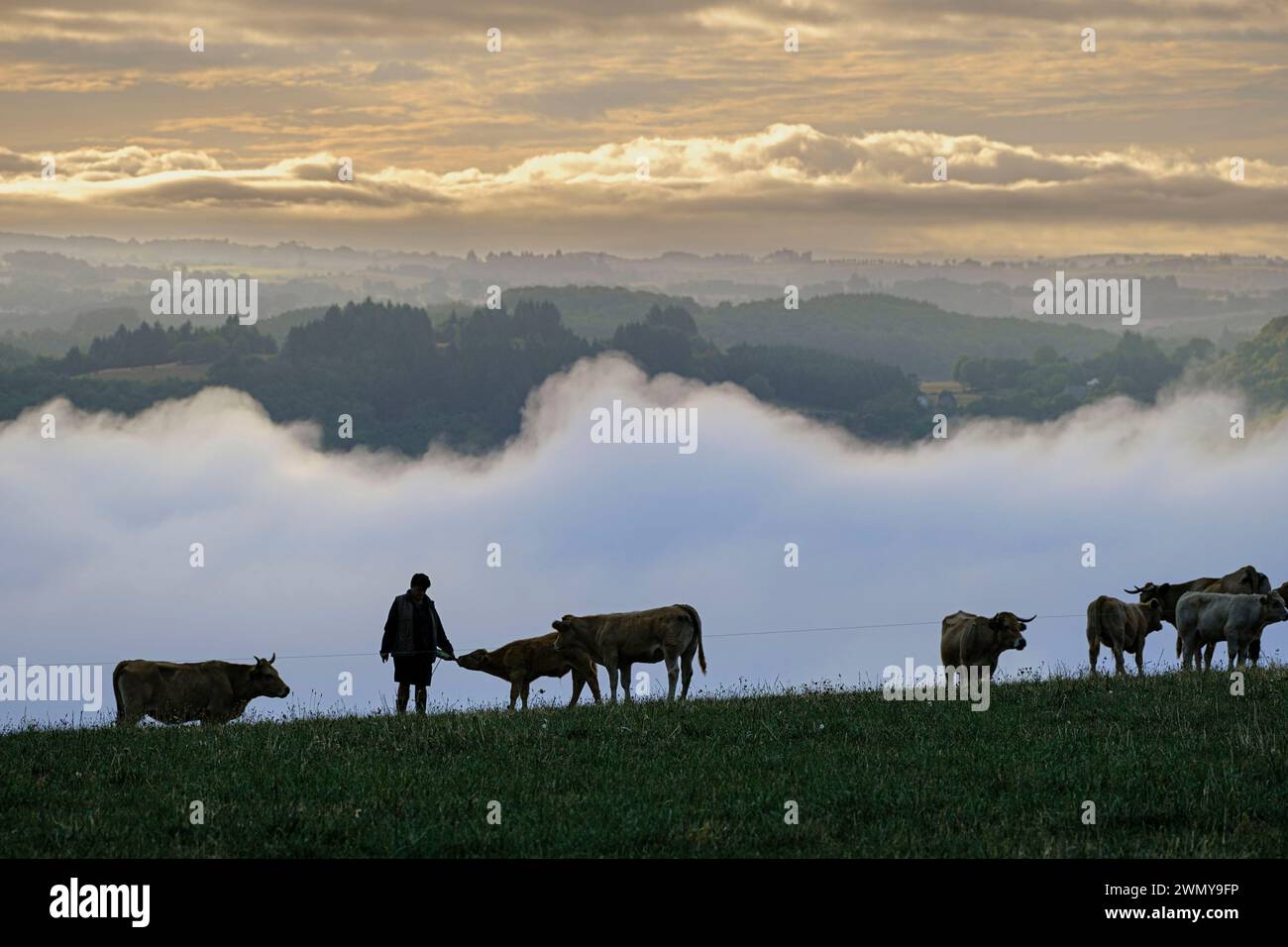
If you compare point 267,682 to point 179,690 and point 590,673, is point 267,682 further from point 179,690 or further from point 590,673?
point 590,673

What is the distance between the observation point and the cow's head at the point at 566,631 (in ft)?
94.0

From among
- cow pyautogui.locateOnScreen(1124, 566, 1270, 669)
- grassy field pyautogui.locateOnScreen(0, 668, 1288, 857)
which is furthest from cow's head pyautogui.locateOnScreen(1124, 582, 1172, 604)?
grassy field pyautogui.locateOnScreen(0, 668, 1288, 857)

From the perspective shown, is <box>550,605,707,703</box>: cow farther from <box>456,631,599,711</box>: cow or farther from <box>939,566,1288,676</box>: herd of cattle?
<box>939,566,1288,676</box>: herd of cattle

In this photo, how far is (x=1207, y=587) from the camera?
108 feet

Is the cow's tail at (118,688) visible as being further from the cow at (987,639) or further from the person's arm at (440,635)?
the cow at (987,639)

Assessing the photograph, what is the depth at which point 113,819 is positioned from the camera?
54.2 feet

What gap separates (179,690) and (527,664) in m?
5.62

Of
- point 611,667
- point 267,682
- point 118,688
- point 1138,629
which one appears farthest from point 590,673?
point 1138,629

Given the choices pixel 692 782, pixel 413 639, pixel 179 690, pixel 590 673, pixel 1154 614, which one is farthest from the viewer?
pixel 1154 614

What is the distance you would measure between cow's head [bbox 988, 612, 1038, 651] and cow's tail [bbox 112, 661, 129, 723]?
547 inches

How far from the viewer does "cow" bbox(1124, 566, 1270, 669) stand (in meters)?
32.4
